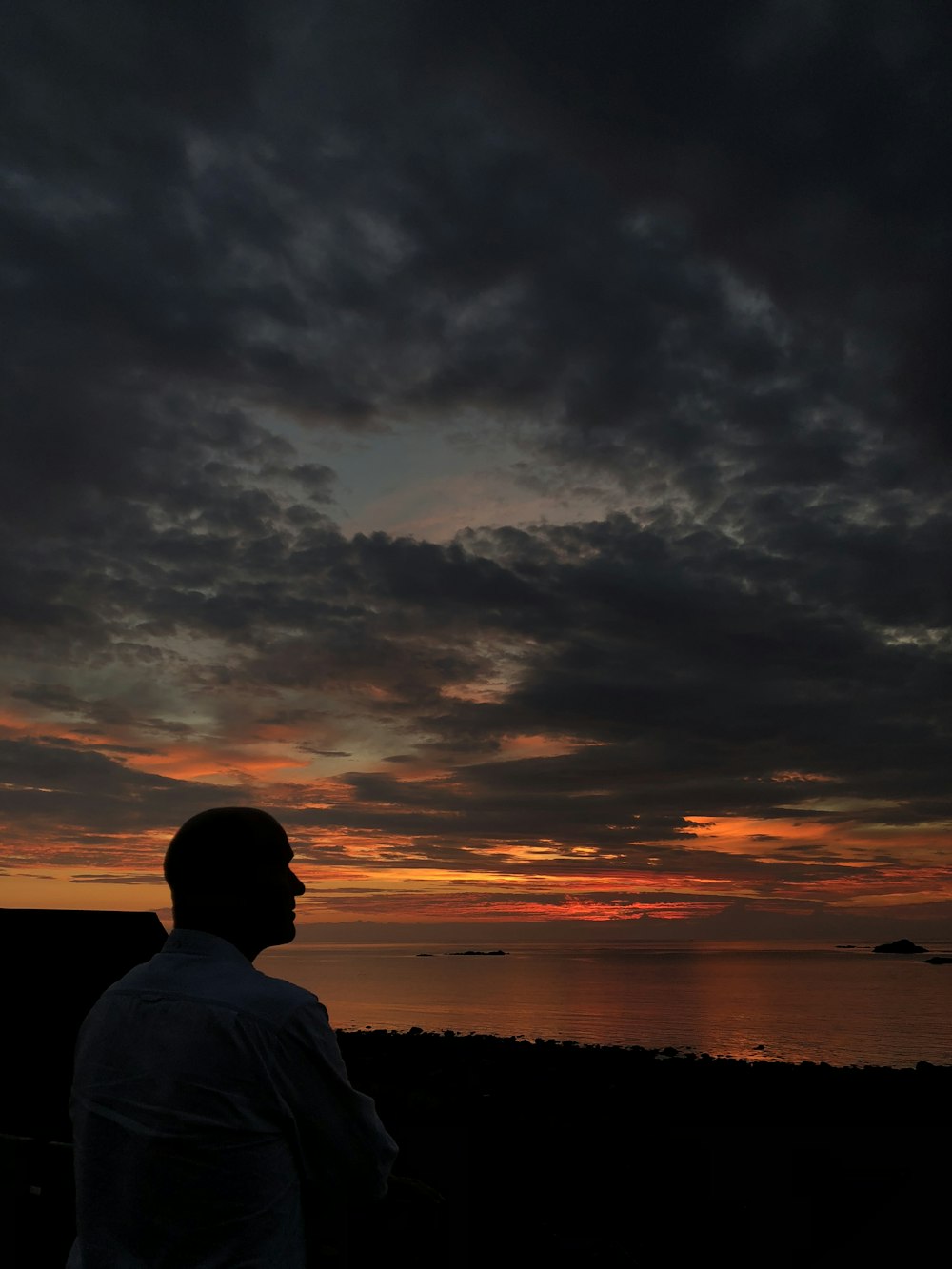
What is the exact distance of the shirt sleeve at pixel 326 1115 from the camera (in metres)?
2.17

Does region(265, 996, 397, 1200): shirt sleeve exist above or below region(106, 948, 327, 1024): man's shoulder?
below

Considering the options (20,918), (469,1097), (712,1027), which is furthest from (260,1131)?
(712,1027)

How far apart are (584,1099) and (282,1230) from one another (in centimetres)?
2066

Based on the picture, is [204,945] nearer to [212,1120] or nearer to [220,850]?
[220,850]

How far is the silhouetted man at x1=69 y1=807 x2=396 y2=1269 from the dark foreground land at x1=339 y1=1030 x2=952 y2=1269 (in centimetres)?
130

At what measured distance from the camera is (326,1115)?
220cm

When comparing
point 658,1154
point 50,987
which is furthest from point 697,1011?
point 50,987

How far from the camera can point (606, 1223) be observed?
41.4 ft

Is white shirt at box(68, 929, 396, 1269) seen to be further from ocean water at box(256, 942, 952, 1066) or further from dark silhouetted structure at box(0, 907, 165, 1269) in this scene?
ocean water at box(256, 942, 952, 1066)

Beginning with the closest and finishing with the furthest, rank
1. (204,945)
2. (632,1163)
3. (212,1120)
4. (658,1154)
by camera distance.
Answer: (212,1120), (204,945), (632,1163), (658,1154)

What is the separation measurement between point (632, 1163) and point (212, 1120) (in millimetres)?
14861

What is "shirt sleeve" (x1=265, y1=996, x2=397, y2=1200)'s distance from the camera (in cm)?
217

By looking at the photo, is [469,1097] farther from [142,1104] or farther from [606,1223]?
[142,1104]

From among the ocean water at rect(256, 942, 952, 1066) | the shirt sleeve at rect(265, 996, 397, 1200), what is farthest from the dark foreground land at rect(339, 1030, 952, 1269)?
the ocean water at rect(256, 942, 952, 1066)
